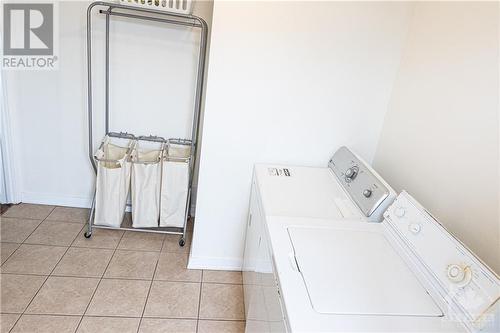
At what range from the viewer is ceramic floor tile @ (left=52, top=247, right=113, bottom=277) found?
81.9 inches

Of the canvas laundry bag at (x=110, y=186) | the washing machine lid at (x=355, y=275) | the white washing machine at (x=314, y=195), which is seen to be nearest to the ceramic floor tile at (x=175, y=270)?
the canvas laundry bag at (x=110, y=186)

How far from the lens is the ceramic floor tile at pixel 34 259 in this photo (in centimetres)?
205

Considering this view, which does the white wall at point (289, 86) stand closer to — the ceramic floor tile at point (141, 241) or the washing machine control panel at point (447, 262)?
the ceramic floor tile at point (141, 241)

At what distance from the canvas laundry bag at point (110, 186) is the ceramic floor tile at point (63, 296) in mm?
484

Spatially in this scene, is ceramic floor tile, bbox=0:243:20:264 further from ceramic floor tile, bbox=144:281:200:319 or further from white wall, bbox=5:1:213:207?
ceramic floor tile, bbox=144:281:200:319

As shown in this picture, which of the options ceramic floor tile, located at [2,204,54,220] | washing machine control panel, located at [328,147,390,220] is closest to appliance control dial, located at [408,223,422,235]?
washing machine control panel, located at [328,147,390,220]

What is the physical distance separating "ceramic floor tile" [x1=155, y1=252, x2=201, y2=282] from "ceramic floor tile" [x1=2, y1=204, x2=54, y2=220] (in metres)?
1.08

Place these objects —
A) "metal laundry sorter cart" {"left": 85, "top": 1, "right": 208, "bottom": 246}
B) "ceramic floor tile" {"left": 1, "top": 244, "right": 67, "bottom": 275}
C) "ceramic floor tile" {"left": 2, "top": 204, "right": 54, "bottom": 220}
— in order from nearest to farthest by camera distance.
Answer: "ceramic floor tile" {"left": 1, "top": 244, "right": 67, "bottom": 275} → "metal laundry sorter cart" {"left": 85, "top": 1, "right": 208, "bottom": 246} → "ceramic floor tile" {"left": 2, "top": 204, "right": 54, "bottom": 220}

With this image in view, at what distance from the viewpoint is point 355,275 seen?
1091 mm

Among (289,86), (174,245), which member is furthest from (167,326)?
(289,86)

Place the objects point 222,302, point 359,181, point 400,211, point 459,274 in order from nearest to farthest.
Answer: point 459,274
point 400,211
point 359,181
point 222,302

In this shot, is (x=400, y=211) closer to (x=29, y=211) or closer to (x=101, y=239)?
(x=101, y=239)

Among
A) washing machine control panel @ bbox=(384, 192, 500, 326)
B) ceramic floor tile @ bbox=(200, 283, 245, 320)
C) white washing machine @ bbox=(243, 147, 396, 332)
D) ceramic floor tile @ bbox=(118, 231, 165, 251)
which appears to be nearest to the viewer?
washing machine control panel @ bbox=(384, 192, 500, 326)

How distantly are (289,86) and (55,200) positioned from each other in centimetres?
215
